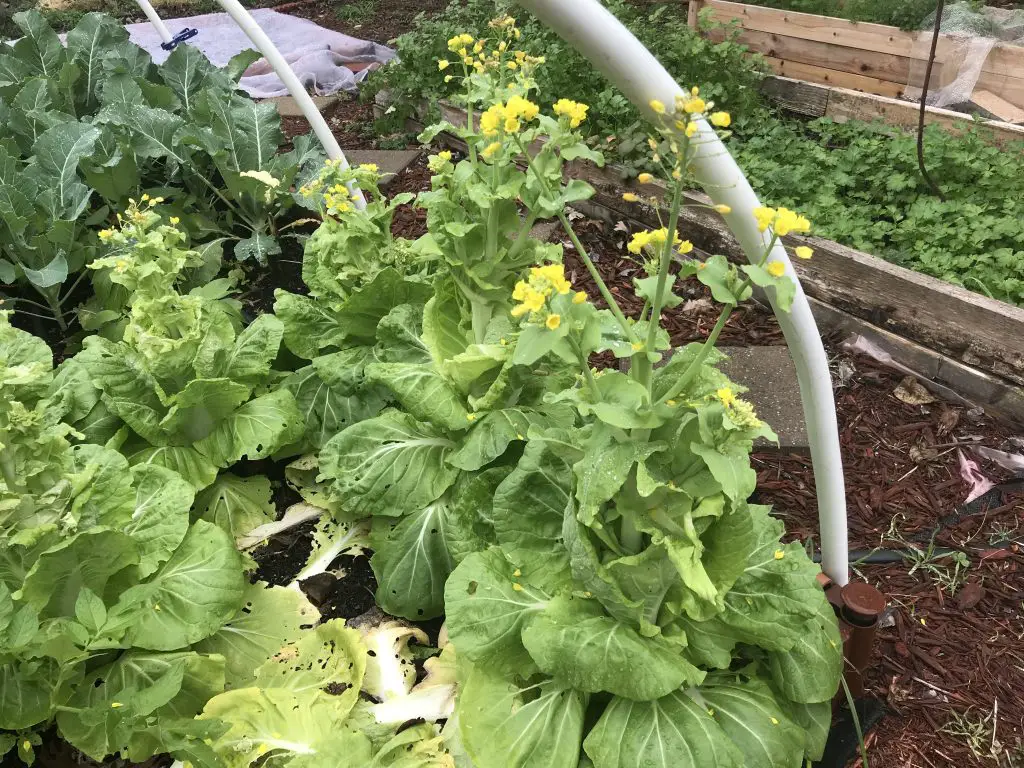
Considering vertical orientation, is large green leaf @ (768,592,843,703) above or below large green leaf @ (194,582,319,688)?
above

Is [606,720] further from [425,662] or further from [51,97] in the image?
[51,97]

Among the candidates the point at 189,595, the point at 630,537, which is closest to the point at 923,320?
the point at 630,537

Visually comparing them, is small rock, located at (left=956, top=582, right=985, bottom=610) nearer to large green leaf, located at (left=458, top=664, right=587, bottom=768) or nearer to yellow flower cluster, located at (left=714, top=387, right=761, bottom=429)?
large green leaf, located at (left=458, top=664, right=587, bottom=768)

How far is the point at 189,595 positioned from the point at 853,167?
14.0ft

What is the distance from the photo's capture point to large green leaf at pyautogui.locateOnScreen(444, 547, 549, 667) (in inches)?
73.2

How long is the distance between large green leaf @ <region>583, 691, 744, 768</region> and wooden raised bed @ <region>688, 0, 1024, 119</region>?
16.6ft

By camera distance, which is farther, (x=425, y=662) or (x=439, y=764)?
(x=425, y=662)

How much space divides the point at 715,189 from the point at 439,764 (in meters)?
1.68

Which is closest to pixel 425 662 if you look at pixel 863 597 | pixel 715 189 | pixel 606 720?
pixel 606 720

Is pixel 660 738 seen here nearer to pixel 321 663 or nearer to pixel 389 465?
pixel 321 663

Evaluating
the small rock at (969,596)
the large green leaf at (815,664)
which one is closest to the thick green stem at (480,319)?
the large green leaf at (815,664)

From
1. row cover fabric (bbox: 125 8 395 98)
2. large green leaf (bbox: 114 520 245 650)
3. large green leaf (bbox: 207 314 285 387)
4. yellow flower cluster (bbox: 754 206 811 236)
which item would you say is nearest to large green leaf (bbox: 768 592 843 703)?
yellow flower cluster (bbox: 754 206 811 236)

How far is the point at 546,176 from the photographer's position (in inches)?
73.8

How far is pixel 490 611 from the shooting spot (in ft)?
6.14
